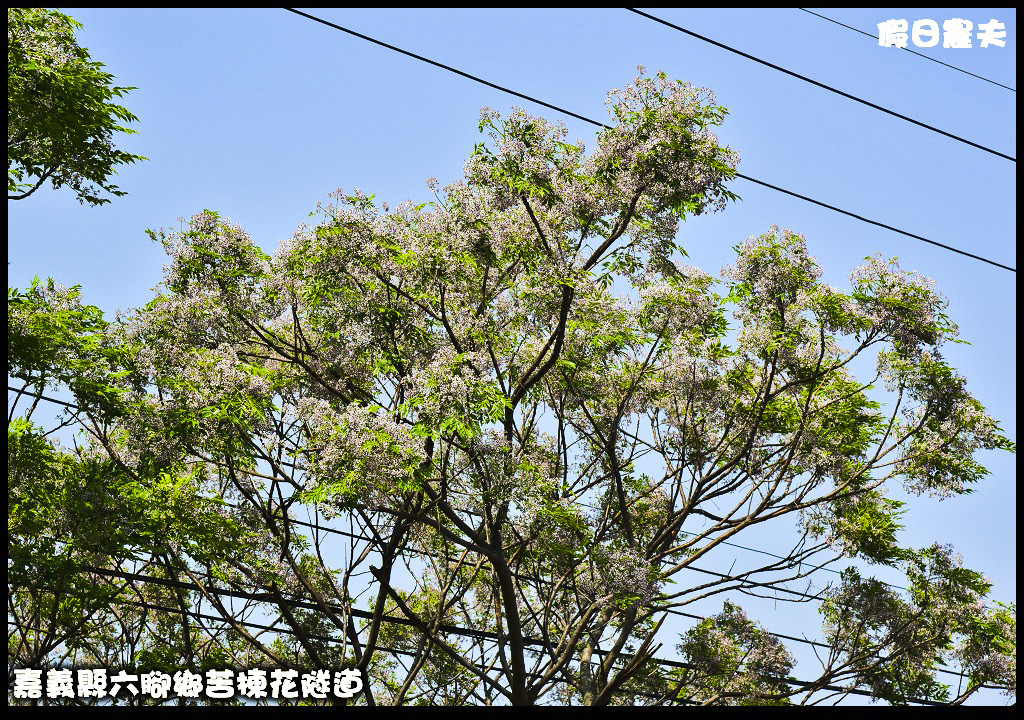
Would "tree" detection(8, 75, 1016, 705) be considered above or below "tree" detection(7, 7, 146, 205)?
below

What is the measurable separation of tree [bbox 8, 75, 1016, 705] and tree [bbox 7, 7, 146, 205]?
108cm

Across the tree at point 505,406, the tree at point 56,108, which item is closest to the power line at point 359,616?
the tree at point 505,406

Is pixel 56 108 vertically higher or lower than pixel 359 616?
higher

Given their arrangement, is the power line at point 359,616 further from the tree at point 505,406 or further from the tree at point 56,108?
the tree at point 56,108

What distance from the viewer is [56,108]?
30.8ft

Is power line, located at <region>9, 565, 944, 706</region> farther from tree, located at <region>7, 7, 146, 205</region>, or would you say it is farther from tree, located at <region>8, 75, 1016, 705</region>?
tree, located at <region>7, 7, 146, 205</region>

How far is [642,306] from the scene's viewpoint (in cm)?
1119

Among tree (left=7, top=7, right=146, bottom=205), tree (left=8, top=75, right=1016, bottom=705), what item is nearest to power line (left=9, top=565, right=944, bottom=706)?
tree (left=8, top=75, right=1016, bottom=705)

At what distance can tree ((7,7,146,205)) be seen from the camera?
921 centimetres

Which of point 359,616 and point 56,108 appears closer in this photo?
point 56,108

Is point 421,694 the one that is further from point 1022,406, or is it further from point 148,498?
point 1022,406

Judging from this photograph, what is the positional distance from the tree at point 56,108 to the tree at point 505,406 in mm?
1079

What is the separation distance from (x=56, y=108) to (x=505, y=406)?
497 cm

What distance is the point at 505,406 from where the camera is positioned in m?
10.6
